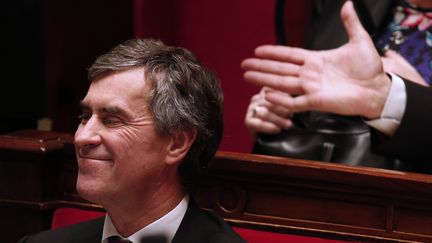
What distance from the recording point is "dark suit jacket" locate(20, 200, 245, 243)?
1245mm

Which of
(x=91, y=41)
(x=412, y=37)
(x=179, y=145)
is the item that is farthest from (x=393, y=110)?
(x=91, y=41)

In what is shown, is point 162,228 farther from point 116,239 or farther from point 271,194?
point 271,194

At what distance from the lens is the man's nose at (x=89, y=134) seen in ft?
3.96

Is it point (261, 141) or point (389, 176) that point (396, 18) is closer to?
point (261, 141)

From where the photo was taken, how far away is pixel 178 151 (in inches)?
49.4

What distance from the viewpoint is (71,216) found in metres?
1.53

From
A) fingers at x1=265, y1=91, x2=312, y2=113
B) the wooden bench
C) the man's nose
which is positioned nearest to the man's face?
the man's nose

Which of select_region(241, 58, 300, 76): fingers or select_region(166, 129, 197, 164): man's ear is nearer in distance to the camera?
select_region(166, 129, 197, 164): man's ear

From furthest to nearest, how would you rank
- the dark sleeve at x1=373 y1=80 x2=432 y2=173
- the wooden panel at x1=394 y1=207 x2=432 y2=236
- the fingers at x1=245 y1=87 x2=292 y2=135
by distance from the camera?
1. the fingers at x1=245 y1=87 x2=292 y2=135
2. the dark sleeve at x1=373 y1=80 x2=432 y2=173
3. the wooden panel at x1=394 y1=207 x2=432 y2=236

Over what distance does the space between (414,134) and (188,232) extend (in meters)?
0.52

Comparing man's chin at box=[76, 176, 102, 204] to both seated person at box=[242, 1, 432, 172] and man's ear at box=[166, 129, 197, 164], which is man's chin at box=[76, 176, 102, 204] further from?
seated person at box=[242, 1, 432, 172]

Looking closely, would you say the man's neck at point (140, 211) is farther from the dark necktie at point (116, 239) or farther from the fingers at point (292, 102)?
the fingers at point (292, 102)

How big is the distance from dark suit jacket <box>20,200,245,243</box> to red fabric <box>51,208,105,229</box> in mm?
149

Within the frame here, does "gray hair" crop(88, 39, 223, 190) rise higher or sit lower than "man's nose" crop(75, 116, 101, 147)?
higher
